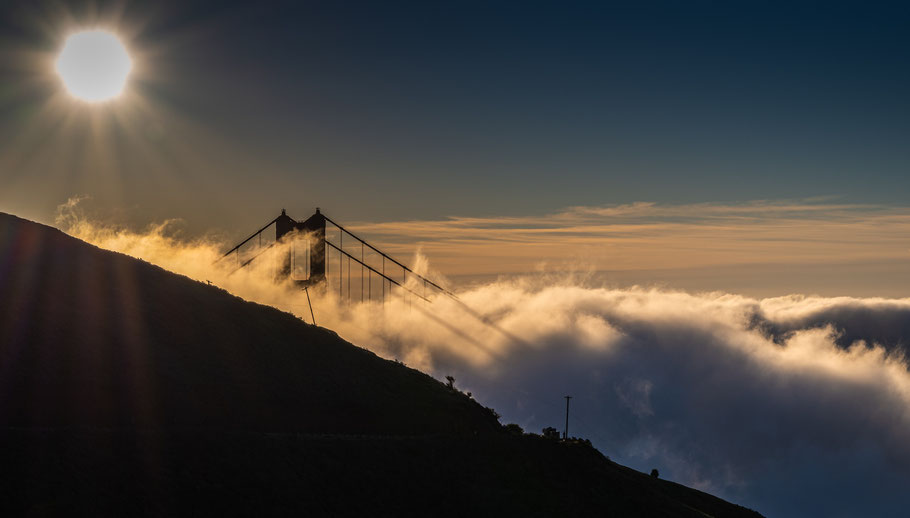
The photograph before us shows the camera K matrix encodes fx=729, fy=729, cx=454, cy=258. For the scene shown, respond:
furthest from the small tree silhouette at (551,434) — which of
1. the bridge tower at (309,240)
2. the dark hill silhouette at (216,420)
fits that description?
the bridge tower at (309,240)

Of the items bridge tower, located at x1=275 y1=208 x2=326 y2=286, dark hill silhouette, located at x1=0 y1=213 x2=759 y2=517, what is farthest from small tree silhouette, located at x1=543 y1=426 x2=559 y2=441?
bridge tower, located at x1=275 y1=208 x2=326 y2=286

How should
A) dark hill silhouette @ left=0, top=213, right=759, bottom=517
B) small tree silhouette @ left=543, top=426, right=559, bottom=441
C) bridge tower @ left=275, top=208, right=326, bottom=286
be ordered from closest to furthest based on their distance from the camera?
dark hill silhouette @ left=0, top=213, right=759, bottom=517, small tree silhouette @ left=543, top=426, right=559, bottom=441, bridge tower @ left=275, top=208, right=326, bottom=286

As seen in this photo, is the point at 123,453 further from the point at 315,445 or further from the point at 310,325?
the point at 310,325

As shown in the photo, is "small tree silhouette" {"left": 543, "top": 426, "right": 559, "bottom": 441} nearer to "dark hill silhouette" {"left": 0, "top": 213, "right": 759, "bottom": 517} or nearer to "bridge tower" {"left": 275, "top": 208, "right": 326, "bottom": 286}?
"dark hill silhouette" {"left": 0, "top": 213, "right": 759, "bottom": 517}

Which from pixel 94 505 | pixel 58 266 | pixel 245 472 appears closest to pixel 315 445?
pixel 245 472

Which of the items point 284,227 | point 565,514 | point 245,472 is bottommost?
point 565,514
